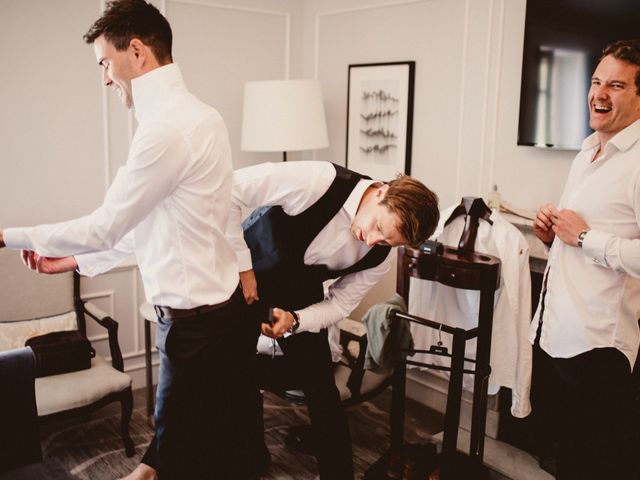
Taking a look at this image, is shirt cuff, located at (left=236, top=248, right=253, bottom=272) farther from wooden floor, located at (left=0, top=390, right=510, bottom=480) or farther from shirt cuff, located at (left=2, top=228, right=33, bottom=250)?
wooden floor, located at (left=0, top=390, right=510, bottom=480)

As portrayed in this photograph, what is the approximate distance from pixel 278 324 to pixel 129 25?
103cm

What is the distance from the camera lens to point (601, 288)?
2264 millimetres

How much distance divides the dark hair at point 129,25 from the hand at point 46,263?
65 cm

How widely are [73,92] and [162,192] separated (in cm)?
211

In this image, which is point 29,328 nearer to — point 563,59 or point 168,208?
point 168,208

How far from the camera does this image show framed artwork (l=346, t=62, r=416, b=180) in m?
3.82

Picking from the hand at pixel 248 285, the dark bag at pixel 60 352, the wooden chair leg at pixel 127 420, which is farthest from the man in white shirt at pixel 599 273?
the dark bag at pixel 60 352

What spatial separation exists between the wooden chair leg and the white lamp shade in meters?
Result: 1.56

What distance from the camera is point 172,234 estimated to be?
1.82 metres

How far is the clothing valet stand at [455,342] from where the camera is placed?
2.65m

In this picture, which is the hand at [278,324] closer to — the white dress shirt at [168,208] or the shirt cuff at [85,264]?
the white dress shirt at [168,208]

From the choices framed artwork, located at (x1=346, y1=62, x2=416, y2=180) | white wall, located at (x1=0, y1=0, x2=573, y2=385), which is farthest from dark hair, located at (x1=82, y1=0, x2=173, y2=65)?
framed artwork, located at (x1=346, y1=62, x2=416, y2=180)

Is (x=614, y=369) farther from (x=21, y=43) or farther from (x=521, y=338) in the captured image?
(x=21, y=43)

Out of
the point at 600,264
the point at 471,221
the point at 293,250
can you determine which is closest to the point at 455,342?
the point at 471,221
